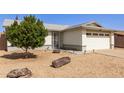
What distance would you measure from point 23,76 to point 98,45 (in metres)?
11.1

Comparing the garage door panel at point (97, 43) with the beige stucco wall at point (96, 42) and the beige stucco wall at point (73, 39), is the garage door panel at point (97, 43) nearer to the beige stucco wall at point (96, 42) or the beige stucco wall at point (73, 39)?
the beige stucco wall at point (96, 42)

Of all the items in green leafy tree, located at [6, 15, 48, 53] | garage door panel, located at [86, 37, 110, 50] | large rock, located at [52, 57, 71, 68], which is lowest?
large rock, located at [52, 57, 71, 68]

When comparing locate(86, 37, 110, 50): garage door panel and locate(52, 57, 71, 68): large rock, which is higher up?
locate(86, 37, 110, 50): garage door panel

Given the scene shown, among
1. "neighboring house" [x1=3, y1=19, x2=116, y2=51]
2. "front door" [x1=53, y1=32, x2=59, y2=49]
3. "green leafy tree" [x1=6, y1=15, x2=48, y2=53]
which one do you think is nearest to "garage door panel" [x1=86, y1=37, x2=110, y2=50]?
"neighboring house" [x1=3, y1=19, x2=116, y2=51]

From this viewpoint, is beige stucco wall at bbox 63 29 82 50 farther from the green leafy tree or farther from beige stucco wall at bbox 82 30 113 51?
the green leafy tree

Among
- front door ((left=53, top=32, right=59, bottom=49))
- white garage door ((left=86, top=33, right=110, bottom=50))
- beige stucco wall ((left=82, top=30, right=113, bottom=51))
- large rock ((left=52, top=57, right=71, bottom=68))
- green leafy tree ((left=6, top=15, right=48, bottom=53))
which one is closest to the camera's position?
large rock ((left=52, top=57, right=71, bottom=68))

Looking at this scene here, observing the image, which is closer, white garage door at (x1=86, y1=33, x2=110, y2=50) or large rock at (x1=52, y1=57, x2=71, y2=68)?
large rock at (x1=52, y1=57, x2=71, y2=68)

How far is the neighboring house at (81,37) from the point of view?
16609 millimetres

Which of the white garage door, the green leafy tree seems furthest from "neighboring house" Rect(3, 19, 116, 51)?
the green leafy tree

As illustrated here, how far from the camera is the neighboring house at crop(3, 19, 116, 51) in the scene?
54.5 ft

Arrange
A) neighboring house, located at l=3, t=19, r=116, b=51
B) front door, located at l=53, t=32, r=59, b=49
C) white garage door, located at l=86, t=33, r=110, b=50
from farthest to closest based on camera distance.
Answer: front door, located at l=53, t=32, r=59, b=49 → white garage door, located at l=86, t=33, r=110, b=50 → neighboring house, located at l=3, t=19, r=116, b=51

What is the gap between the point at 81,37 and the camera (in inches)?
647
